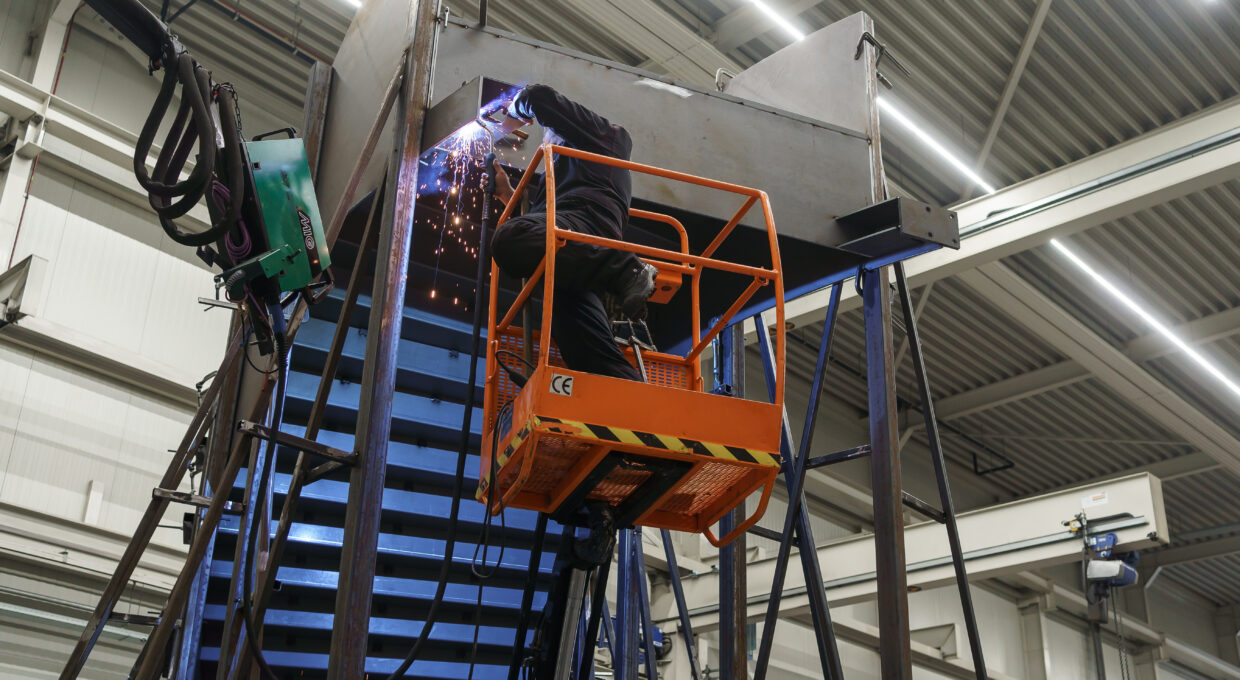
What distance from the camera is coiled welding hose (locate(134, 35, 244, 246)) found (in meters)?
3.40

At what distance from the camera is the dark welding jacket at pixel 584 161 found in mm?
5488

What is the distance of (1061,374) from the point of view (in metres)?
22.0

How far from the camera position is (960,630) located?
78.8 feet

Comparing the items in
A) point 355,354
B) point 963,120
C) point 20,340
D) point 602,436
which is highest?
point 963,120

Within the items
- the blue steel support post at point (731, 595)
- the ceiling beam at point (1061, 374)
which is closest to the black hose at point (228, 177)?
the blue steel support post at point (731, 595)

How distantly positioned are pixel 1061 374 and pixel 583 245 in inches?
767

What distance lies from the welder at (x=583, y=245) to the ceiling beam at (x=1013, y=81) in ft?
35.7

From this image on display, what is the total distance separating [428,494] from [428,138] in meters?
2.91

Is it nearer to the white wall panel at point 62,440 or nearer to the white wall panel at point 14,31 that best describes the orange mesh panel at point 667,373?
the white wall panel at point 62,440

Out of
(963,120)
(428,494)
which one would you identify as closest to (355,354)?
(428,494)

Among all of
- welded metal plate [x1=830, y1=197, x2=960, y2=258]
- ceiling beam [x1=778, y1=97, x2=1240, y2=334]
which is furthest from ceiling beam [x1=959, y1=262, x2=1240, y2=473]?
welded metal plate [x1=830, y1=197, x2=960, y2=258]

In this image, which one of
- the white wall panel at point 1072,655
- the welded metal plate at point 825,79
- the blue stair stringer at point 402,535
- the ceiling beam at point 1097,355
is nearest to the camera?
the blue stair stringer at point 402,535

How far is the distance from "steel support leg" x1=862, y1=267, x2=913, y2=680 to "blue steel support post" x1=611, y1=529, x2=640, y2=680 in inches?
88.8

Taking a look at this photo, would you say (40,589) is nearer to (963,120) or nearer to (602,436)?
(602,436)
